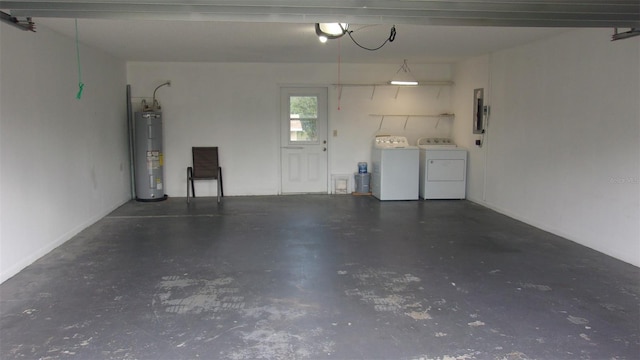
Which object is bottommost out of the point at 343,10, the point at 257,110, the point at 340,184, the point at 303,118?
the point at 340,184

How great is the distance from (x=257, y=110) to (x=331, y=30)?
311cm

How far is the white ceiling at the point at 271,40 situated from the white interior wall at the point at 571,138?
42 cm

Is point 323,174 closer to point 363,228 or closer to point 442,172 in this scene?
point 442,172

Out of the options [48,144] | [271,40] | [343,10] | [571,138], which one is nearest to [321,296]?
[343,10]

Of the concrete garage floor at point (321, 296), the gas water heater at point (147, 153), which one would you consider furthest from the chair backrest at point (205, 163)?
the concrete garage floor at point (321, 296)

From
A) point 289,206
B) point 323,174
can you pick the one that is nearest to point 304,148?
point 323,174

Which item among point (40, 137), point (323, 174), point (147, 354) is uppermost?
point (40, 137)

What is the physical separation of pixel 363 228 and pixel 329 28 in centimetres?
228

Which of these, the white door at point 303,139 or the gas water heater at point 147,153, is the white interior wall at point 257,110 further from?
the gas water heater at point 147,153

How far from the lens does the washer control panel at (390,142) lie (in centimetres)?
730

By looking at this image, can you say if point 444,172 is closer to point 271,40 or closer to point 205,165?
point 271,40

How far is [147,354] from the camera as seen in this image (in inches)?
90.6

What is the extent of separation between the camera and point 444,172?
7.04 metres

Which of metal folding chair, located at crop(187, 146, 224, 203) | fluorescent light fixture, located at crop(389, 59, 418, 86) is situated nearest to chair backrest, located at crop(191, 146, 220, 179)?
metal folding chair, located at crop(187, 146, 224, 203)
